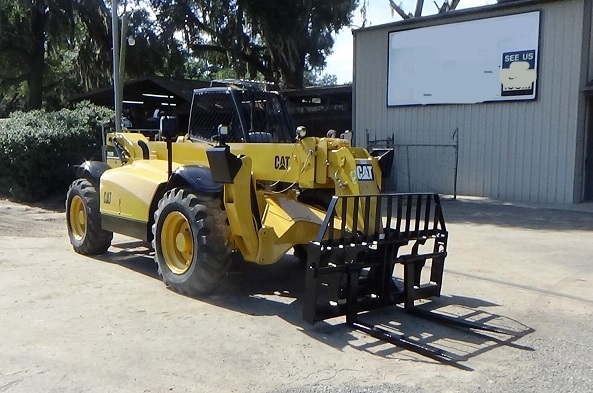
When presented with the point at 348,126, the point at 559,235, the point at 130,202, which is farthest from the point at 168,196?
the point at 348,126

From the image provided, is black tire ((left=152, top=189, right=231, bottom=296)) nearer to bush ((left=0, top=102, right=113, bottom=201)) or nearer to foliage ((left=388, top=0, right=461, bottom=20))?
bush ((left=0, top=102, right=113, bottom=201))

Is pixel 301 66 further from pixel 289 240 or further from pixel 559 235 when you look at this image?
pixel 289 240

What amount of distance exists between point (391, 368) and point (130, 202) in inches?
173

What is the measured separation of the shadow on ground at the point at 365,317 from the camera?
5664mm

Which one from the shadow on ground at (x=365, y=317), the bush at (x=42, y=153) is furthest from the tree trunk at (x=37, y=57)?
the shadow on ground at (x=365, y=317)

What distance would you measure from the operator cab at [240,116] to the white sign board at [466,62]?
10.8 metres

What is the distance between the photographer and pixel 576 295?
757cm

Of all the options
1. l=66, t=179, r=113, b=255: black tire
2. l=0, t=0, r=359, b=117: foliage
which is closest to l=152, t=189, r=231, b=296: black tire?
l=66, t=179, r=113, b=255: black tire

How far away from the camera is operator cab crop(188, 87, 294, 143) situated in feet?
26.1

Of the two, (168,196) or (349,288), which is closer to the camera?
(349,288)

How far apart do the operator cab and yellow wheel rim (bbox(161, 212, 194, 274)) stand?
1098mm

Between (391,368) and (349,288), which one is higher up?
(349,288)

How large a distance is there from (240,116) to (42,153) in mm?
9937

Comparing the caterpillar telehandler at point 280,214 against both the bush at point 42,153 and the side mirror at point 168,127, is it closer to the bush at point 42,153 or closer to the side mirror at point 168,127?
the side mirror at point 168,127
